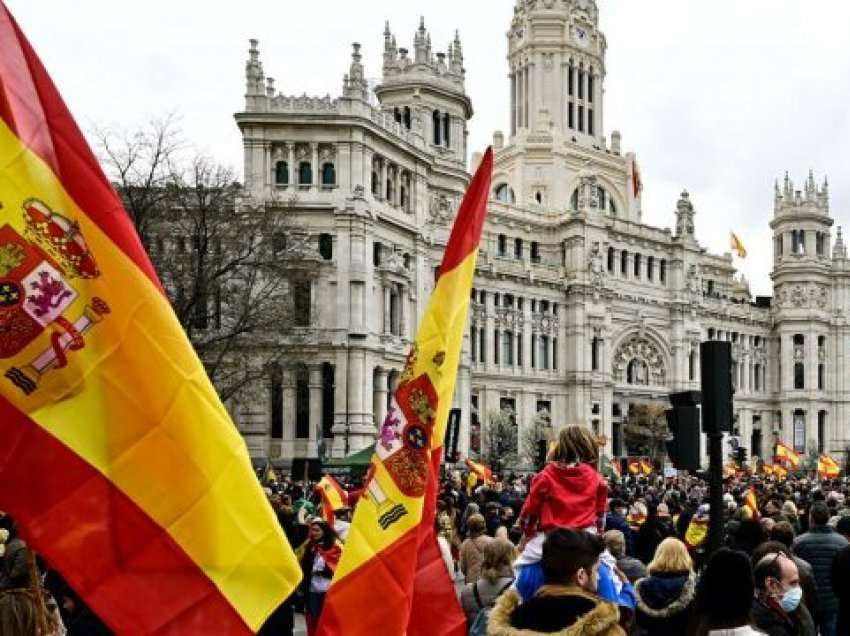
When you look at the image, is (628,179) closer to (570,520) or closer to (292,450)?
(292,450)

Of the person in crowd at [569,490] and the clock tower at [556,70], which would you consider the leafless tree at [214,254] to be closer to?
the person in crowd at [569,490]

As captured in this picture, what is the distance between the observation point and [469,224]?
6691 mm

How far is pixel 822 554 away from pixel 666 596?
3159 millimetres

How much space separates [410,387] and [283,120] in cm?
4229

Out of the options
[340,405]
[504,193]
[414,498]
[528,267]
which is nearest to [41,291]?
[414,498]

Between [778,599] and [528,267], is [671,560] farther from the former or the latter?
[528,267]

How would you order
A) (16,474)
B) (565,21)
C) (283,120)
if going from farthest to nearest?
(565,21), (283,120), (16,474)

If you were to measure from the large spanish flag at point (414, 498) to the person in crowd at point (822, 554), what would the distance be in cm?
411

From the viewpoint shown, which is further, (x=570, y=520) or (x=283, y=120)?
(x=283, y=120)

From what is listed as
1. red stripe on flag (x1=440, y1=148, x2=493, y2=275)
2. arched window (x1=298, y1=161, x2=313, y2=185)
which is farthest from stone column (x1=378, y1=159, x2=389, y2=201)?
red stripe on flag (x1=440, y1=148, x2=493, y2=275)

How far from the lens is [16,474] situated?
3658mm

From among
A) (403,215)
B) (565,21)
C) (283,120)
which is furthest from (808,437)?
(283,120)

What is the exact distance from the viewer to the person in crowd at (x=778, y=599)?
596 centimetres

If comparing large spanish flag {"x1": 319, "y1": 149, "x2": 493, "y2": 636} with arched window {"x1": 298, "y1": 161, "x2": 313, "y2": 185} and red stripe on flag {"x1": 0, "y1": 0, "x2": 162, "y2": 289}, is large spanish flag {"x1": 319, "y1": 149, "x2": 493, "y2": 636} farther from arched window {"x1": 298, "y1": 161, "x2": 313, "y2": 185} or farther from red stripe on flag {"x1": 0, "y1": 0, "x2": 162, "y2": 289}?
arched window {"x1": 298, "y1": 161, "x2": 313, "y2": 185}
